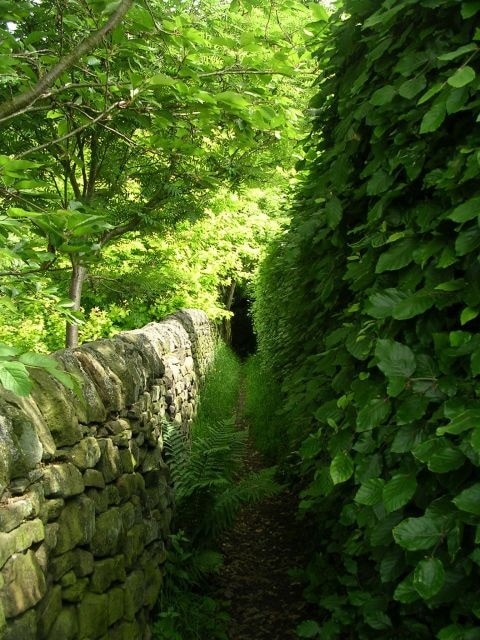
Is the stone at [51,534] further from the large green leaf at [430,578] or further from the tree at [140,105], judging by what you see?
the large green leaf at [430,578]

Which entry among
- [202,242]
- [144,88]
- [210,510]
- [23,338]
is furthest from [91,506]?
[202,242]

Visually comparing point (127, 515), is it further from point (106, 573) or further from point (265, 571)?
point (265, 571)

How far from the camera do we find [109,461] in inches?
120

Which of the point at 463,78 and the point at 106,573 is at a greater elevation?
the point at 463,78

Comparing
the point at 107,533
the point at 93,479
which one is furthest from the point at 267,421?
the point at 93,479

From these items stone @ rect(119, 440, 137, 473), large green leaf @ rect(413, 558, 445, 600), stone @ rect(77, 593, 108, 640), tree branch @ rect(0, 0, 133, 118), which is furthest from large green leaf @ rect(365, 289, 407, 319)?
stone @ rect(119, 440, 137, 473)

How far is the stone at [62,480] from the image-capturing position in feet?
7.50

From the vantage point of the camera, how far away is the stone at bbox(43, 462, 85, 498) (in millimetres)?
2285

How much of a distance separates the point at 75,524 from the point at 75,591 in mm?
301

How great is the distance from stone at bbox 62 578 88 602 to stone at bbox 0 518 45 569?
1.39 ft

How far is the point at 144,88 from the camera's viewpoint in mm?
2182

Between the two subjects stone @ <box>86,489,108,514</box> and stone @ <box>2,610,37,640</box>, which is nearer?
stone @ <box>2,610,37,640</box>

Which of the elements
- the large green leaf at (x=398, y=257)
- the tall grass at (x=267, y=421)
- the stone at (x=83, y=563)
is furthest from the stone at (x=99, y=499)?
the tall grass at (x=267, y=421)

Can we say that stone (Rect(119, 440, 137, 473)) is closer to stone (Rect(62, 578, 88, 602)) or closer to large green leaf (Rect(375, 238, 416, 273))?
stone (Rect(62, 578, 88, 602))
